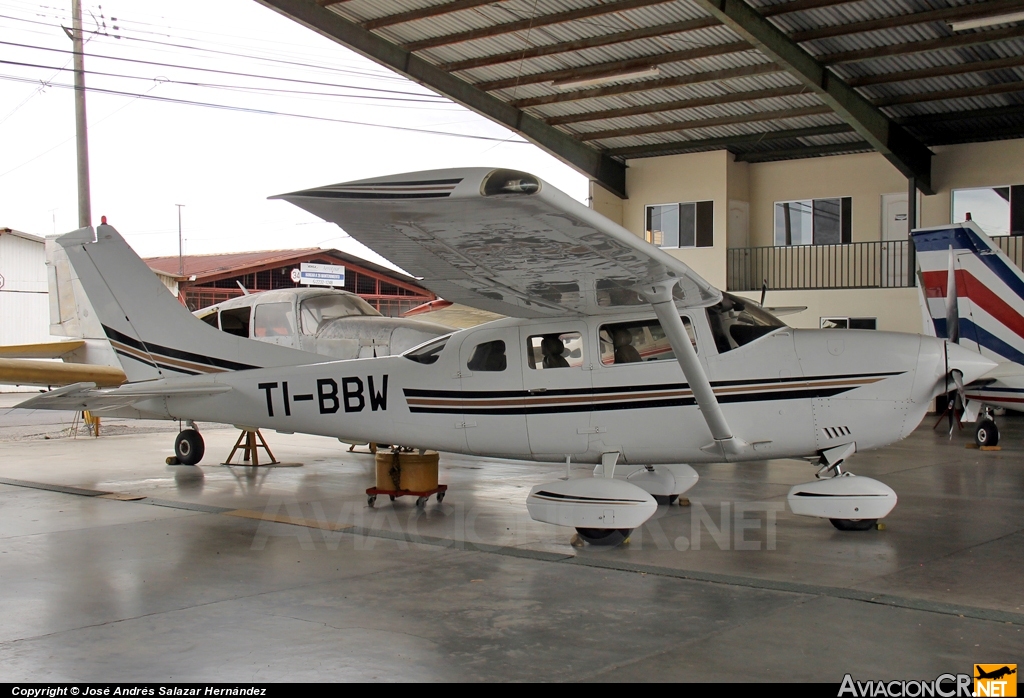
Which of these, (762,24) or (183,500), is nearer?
(183,500)

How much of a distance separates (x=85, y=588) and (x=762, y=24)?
13094 mm

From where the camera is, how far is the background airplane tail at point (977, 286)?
12750 millimetres

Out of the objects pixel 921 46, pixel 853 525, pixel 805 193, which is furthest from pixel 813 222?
pixel 853 525

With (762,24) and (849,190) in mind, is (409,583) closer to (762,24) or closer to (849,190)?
(762,24)

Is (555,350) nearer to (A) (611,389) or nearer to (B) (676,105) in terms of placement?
(A) (611,389)

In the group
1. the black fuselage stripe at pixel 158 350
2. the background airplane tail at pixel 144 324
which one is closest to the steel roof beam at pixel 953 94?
the background airplane tail at pixel 144 324

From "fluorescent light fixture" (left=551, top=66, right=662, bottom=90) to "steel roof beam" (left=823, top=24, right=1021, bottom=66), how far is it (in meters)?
3.15

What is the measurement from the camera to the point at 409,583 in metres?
5.84

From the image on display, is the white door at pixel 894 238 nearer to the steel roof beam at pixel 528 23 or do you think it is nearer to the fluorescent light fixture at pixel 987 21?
the fluorescent light fixture at pixel 987 21

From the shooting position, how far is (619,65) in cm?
1684

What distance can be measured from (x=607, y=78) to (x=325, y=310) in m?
8.09

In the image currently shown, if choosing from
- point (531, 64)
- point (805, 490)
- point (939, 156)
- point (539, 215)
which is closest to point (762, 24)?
point (531, 64)

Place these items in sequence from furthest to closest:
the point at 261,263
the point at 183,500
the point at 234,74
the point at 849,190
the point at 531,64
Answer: the point at 261,263
the point at 849,190
the point at 234,74
the point at 531,64
the point at 183,500

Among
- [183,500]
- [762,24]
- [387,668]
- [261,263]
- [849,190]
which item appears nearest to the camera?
[387,668]
